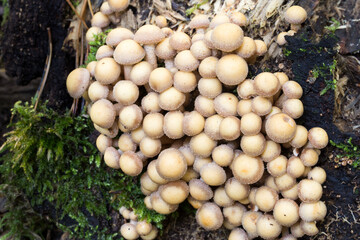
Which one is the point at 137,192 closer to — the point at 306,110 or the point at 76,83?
the point at 76,83

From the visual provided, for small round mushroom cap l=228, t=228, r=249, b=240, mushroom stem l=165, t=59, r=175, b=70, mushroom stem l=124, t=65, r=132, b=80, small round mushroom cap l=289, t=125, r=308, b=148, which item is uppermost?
mushroom stem l=165, t=59, r=175, b=70

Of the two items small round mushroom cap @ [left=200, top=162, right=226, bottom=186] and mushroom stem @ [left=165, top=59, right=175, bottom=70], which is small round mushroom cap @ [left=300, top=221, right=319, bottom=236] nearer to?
small round mushroom cap @ [left=200, top=162, right=226, bottom=186]

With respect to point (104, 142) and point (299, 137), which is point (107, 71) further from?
point (299, 137)

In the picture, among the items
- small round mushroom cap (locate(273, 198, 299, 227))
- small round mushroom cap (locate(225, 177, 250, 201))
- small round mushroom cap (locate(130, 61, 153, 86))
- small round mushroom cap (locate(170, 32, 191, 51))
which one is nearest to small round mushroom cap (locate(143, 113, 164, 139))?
small round mushroom cap (locate(130, 61, 153, 86))

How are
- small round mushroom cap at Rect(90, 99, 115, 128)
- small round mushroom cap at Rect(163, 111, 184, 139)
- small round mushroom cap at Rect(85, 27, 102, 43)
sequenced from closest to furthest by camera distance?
small round mushroom cap at Rect(163, 111, 184, 139)
small round mushroom cap at Rect(90, 99, 115, 128)
small round mushroom cap at Rect(85, 27, 102, 43)

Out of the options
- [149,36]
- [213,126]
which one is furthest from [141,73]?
[213,126]

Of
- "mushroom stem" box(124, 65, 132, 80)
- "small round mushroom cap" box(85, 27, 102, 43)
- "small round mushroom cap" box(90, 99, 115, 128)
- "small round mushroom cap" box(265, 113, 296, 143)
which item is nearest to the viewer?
"small round mushroom cap" box(265, 113, 296, 143)
